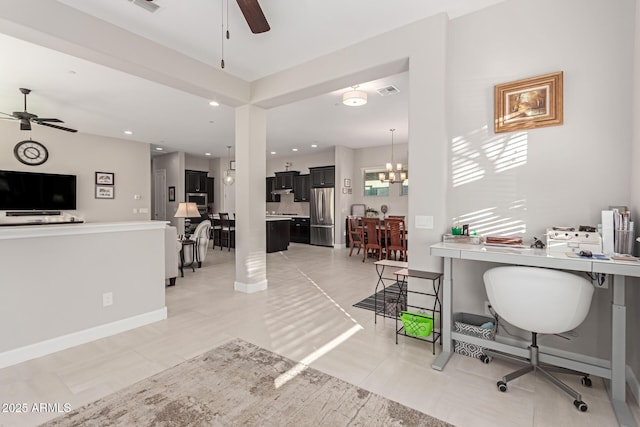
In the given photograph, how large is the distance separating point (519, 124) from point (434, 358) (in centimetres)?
207

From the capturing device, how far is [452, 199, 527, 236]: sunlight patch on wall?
8.23 feet

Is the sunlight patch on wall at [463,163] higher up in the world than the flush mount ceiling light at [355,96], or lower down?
lower down

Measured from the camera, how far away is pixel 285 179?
1016cm

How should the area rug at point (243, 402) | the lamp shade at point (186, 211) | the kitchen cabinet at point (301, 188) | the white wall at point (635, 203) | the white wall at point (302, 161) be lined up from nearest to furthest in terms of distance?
the area rug at point (243, 402) → the white wall at point (635, 203) → the lamp shade at point (186, 211) → the white wall at point (302, 161) → the kitchen cabinet at point (301, 188)

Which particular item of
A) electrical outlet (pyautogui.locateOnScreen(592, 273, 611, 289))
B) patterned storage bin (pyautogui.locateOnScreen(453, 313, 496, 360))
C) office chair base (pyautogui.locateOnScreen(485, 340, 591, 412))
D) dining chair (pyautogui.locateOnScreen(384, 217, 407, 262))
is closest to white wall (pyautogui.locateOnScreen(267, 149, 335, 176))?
dining chair (pyautogui.locateOnScreen(384, 217, 407, 262))

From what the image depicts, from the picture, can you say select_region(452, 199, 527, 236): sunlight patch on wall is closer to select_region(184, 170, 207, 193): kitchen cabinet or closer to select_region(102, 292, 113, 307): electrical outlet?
select_region(102, 292, 113, 307): electrical outlet

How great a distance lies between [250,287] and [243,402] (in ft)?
7.91

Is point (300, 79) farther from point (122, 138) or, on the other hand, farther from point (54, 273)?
point (122, 138)

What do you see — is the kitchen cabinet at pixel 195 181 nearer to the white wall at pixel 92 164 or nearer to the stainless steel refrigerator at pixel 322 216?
the white wall at pixel 92 164

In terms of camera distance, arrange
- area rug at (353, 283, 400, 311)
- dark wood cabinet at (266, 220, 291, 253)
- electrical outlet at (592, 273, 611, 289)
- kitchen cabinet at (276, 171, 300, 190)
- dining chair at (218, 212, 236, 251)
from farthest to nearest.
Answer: kitchen cabinet at (276, 171, 300, 190) → dining chair at (218, 212, 236, 251) → dark wood cabinet at (266, 220, 291, 253) → area rug at (353, 283, 400, 311) → electrical outlet at (592, 273, 611, 289)

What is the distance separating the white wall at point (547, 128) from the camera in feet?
7.10

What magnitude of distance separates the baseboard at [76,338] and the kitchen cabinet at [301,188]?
21.8 feet

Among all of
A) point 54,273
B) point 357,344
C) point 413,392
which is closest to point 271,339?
point 357,344

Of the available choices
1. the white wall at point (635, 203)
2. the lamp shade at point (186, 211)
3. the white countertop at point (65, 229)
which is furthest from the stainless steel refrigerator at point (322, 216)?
the white wall at point (635, 203)
